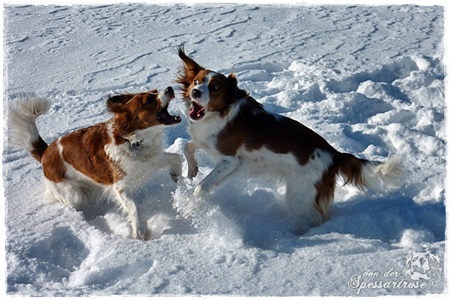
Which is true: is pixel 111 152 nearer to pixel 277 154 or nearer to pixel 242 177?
pixel 242 177

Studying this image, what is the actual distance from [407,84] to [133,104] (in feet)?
12.2

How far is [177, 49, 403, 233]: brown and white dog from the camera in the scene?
4.23m

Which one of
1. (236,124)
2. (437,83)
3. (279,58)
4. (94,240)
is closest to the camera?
(94,240)

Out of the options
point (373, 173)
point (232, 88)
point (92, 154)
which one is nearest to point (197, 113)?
point (232, 88)

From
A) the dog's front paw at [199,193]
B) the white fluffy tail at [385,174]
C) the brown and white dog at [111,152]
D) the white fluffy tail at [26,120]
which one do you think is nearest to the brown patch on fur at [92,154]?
the brown and white dog at [111,152]

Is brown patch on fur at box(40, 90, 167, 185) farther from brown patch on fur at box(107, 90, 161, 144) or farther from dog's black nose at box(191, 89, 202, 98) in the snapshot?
dog's black nose at box(191, 89, 202, 98)

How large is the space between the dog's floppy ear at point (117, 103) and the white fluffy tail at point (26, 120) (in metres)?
0.70

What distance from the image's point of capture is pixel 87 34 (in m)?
→ 8.18

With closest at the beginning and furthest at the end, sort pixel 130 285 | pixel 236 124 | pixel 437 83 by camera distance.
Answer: pixel 130 285
pixel 236 124
pixel 437 83

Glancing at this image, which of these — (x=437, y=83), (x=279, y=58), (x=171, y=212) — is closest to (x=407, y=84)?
(x=437, y=83)

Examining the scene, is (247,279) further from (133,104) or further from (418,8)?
(418,8)

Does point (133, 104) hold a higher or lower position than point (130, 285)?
higher

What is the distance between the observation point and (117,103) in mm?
4176

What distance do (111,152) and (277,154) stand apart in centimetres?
137
